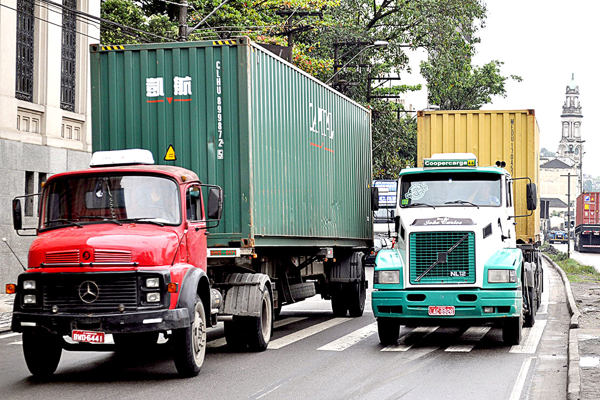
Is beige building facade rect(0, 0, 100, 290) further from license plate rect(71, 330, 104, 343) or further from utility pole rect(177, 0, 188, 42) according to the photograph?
license plate rect(71, 330, 104, 343)

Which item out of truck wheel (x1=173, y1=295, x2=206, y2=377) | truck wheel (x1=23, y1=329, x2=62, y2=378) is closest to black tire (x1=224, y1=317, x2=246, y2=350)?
truck wheel (x1=173, y1=295, x2=206, y2=377)

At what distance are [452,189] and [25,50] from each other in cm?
1551

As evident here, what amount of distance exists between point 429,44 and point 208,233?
97.4 feet

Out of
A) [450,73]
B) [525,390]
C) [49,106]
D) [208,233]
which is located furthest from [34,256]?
[450,73]

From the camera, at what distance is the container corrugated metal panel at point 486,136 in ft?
59.2

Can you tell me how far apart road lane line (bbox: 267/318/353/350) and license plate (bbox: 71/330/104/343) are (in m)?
4.23

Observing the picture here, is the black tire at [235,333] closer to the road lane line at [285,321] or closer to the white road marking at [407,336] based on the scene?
the white road marking at [407,336]

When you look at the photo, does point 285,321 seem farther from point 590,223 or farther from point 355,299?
point 590,223

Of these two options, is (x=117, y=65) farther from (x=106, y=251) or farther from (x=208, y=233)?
(x=106, y=251)

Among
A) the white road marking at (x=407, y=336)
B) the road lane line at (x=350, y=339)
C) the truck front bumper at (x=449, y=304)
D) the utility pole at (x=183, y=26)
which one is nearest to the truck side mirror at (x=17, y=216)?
the road lane line at (x=350, y=339)

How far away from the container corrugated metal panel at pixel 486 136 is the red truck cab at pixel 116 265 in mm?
7516

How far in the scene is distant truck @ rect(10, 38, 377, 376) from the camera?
33.6 ft

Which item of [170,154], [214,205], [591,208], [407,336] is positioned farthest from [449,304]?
[591,208]

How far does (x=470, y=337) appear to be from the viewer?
15586 millimetres
